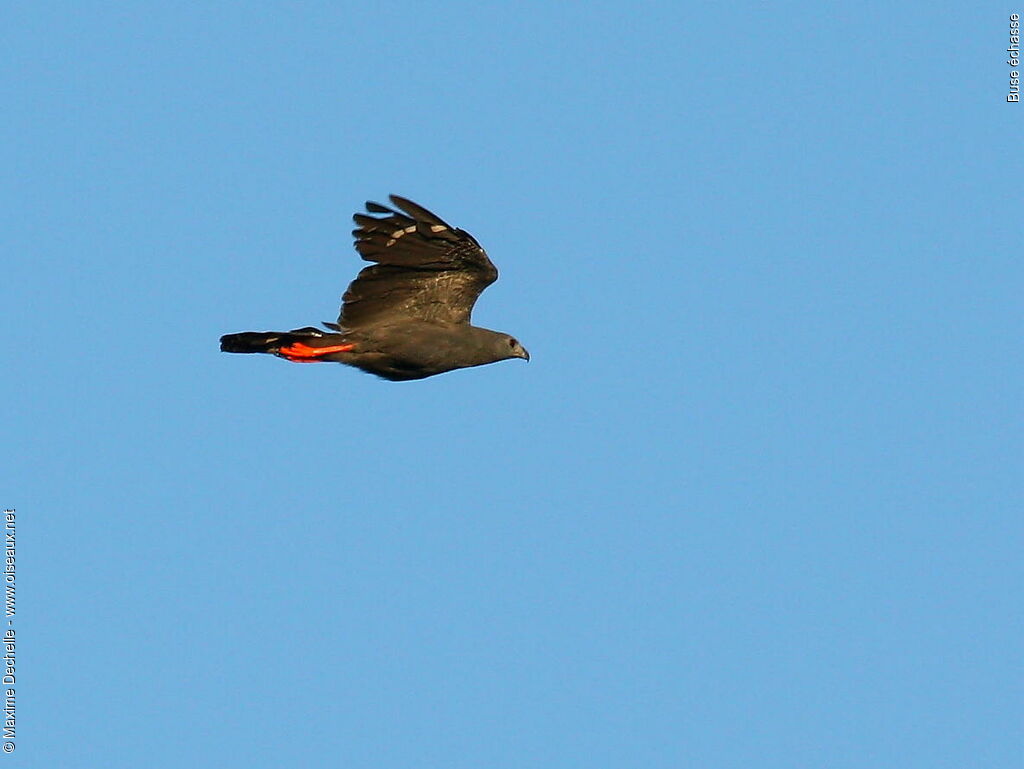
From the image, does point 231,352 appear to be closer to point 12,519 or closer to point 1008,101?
point 12,519

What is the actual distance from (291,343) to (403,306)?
1153 mm

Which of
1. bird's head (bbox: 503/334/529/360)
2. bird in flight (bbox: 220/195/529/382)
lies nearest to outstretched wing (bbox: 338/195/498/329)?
bird in flight (bbox: 220/195/529/382)

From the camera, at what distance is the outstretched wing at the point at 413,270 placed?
60.3 feet

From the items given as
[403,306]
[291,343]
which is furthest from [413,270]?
[291,343]

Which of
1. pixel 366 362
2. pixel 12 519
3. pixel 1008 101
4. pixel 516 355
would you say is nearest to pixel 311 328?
pixel 366 362

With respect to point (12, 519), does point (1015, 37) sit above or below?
above

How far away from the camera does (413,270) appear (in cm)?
1873

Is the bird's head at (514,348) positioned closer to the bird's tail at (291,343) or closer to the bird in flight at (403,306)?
the bird in flight at (403,306)

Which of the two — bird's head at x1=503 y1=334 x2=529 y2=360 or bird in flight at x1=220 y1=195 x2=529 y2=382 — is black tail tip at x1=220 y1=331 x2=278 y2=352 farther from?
bird's head at x1=503 y1=334 x2=529 y2=360

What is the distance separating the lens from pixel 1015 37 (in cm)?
2317

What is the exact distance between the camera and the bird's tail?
60.7ft

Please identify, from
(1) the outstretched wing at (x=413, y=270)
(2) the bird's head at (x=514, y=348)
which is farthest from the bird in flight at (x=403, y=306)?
(2) the bird's head at (x=514, y=348)

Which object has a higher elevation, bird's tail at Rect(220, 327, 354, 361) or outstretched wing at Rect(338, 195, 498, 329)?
outstretched wing at Rect(338, 195, 498, 329)

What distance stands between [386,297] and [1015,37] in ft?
29.7
